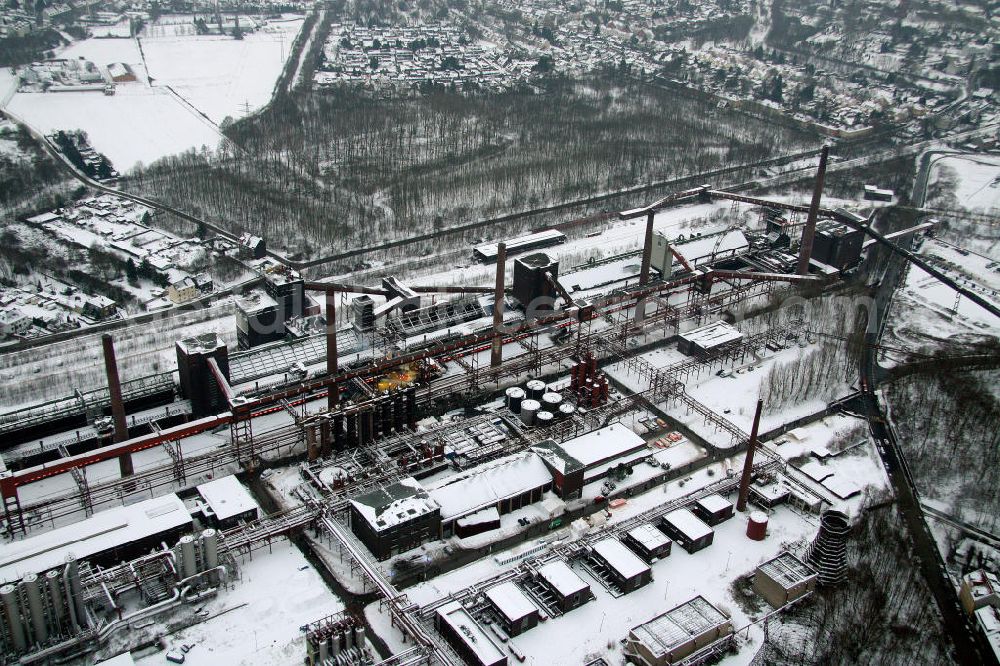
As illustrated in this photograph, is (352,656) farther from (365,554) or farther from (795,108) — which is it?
(795,108)

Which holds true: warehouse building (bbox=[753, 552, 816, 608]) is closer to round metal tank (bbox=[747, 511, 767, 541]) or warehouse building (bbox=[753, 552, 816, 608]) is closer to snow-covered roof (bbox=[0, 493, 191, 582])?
round metal tank (bbox=[747, 511, 767, 541])

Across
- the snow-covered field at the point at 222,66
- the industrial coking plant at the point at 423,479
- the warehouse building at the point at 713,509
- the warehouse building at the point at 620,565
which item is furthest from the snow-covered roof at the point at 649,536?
the snow-covered field at the point at 222,66

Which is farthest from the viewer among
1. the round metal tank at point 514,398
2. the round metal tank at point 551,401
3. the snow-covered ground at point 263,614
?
the round metal tank at point 514,398

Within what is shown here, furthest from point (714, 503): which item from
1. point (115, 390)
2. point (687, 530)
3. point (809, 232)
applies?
point (809, 232)

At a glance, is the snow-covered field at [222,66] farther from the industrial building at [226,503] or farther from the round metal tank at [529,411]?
the industrial building at [226,503]

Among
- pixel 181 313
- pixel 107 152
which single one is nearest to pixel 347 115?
pixel 107 152

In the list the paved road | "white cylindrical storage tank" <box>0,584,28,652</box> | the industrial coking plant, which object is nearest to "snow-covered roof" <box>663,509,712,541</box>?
the industrial coking plant

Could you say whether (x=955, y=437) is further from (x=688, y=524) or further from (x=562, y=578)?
(x=562, y=578)
